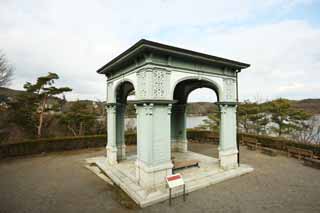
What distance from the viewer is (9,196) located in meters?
5.14

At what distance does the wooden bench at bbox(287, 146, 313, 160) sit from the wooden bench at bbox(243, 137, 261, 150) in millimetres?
1949

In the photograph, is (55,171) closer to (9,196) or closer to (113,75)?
(9,196)

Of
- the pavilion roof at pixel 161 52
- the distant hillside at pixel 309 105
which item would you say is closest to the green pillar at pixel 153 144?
the pavilion roof at pixel 161 52

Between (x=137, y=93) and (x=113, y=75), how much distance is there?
111 inches

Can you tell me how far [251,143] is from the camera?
12.2m

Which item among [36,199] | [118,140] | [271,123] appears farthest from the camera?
[271,123]

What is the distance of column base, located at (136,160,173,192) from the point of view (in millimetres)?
5160

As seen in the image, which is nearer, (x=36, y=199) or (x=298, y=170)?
(x=36, y=199)

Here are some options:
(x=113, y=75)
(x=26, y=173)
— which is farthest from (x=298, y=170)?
(x=26, y=173)

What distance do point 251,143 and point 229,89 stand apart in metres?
7.27

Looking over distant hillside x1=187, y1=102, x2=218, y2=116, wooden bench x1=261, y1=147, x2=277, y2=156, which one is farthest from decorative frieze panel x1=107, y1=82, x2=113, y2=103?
distant hillside x1=187, y1=102, x2=218, y2=116

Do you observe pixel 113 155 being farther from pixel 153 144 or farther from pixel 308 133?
pixel 308 133

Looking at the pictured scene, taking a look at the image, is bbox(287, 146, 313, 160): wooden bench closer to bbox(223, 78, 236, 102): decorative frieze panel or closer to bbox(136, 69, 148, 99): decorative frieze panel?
bbox(223, 78, 236, 102): decorative frieze panel

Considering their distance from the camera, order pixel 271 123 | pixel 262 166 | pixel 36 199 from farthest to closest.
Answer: pixel 271 123
pixel 262 166
pixel 36 199
